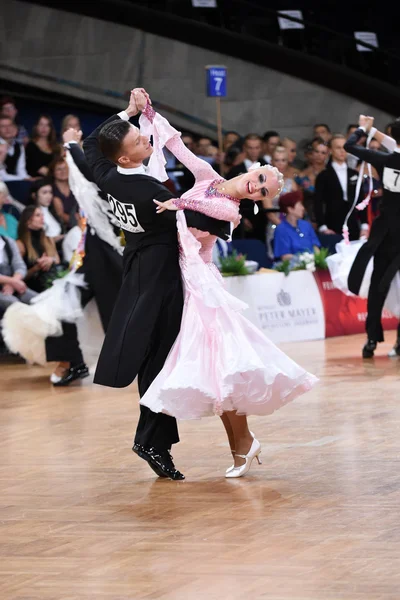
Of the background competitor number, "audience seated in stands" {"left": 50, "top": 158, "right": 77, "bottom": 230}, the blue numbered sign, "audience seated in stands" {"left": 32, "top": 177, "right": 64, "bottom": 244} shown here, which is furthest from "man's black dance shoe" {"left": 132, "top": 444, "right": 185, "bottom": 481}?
the blue numbered sign

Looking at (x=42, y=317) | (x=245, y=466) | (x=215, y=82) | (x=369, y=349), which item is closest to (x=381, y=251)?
(x=369, y=349)

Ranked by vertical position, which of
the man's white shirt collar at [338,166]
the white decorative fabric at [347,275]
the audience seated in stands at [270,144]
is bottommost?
the white decorative fabric at [347,275]

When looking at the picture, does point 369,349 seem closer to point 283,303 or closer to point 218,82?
point 283,303

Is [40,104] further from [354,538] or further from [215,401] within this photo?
[354,538]

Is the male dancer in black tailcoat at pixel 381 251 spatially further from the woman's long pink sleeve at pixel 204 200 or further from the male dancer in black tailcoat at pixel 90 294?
→ the woman's long pink sleeve at pixel 204 200

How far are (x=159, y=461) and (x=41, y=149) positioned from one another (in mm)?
6966

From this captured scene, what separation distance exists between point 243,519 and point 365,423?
7.47 feet

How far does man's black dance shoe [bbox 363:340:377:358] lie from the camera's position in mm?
10070

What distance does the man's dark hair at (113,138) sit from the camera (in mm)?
5480

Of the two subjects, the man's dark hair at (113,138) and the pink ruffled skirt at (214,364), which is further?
the man's dark hair at (113,138)

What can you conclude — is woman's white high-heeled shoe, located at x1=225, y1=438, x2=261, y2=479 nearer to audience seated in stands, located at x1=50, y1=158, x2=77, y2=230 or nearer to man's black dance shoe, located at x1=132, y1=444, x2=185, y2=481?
man's black dance shoe, located at x1=132, y1=444, x2=185, y2=481

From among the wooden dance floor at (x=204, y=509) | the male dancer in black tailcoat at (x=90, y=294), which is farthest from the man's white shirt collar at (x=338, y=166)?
the wooden dance floor at (x=204, y=509)

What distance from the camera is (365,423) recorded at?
6883 millimetres

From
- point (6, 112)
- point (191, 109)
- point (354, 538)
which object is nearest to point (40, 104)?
point (191, 109)
